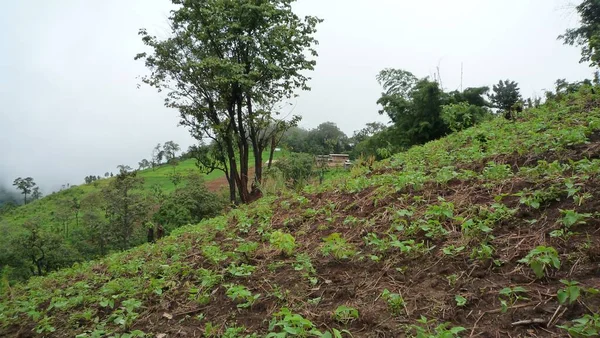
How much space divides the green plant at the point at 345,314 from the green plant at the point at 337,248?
697 mm

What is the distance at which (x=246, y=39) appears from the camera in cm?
1131

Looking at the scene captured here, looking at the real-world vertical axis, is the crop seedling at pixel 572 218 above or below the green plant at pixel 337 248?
above

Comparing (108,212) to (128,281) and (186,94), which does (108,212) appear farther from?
(128,281)

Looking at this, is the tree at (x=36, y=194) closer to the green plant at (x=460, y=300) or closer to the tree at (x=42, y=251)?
the tree at (x=42, y=251)

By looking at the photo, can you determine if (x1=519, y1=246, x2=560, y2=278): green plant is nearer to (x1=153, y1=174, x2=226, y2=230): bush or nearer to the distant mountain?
(x1=153, y1=174, x2=226, y2=230): bush

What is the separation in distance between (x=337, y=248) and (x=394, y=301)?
78 centimetres

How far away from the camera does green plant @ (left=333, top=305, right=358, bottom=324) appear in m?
1.95

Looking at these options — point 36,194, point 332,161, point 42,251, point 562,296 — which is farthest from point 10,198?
point 562,296

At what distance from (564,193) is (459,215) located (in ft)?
2.27

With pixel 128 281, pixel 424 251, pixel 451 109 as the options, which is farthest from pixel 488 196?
pixel 451 109

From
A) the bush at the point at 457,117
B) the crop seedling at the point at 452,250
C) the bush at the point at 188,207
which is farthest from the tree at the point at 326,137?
the crop seedling at the point at 452,250

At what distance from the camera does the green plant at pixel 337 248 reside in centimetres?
269

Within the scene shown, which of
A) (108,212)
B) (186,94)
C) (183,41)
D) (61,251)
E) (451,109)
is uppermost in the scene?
(183,41)

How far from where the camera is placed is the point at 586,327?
143 cm
